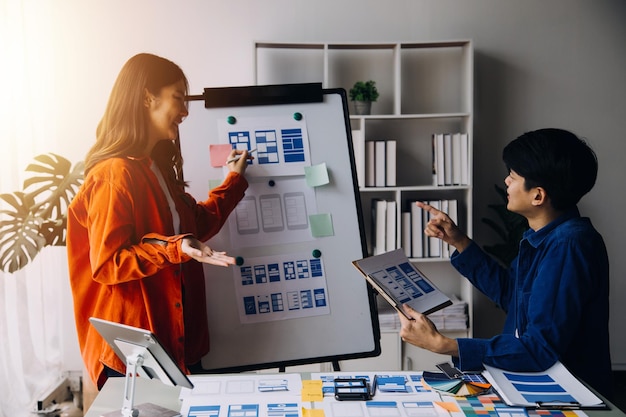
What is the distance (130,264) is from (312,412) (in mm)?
739

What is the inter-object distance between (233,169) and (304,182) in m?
0.26

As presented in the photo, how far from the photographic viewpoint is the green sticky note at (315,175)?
2.26 metres

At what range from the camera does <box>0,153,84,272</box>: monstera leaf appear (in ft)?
9.53

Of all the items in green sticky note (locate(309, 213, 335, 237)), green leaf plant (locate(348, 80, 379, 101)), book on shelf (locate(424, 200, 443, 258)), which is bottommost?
book on shelf (locate(424, 200, 443, 258))

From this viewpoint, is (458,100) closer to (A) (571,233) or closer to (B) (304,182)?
(B) (304,182)

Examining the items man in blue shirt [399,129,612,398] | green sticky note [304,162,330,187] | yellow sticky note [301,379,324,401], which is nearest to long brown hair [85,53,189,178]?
green sticky note [304,162,330,187]

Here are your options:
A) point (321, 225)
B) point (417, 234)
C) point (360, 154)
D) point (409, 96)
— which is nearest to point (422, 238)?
point (417, 234)

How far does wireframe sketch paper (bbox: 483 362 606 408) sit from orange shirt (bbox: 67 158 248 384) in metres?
0.98

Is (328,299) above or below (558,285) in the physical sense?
below

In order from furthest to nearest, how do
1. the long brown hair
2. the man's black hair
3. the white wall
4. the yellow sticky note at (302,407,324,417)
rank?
the white wall, the long brown hair, the man's black hair, the yellow sticky note at (302,407,324,417)

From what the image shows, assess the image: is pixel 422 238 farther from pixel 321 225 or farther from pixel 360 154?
pixel 321 225

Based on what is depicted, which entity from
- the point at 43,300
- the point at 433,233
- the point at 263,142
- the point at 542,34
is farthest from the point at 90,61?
the point at 542,34

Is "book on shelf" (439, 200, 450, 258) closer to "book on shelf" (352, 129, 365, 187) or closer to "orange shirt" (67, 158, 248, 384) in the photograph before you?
"book on shelf" (352, 129, 365, 187)

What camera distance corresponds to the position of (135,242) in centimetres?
197
